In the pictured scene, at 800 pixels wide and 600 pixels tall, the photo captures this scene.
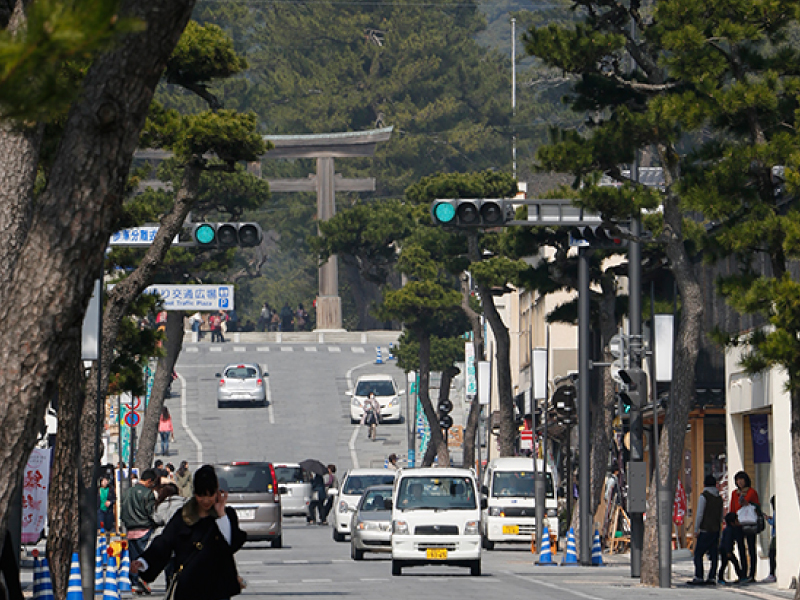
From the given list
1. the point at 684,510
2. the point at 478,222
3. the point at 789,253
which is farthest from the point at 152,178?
the point at 789,253

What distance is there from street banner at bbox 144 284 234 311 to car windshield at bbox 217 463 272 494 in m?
6.31

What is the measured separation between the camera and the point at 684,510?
34188 mm

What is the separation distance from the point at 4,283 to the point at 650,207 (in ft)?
48.0

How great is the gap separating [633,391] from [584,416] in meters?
7.05

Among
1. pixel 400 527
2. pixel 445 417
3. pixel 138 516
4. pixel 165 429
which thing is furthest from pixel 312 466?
pixel 138 516

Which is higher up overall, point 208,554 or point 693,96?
point 693,96

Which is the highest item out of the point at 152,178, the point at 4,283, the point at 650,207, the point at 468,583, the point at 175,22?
the point at 152,178

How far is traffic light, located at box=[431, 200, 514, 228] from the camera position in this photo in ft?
80.5

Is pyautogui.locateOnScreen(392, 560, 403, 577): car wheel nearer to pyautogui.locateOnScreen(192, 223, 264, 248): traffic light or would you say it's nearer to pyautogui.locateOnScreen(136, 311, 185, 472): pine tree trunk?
pyautogui.locateOnScreen(192, 223, 264, 248): traffic light

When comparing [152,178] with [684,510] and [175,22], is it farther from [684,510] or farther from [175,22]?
[175,22]

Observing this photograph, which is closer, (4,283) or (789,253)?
(4,283)

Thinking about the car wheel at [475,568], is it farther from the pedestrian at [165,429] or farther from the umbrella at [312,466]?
the pedestrian at [165,429]

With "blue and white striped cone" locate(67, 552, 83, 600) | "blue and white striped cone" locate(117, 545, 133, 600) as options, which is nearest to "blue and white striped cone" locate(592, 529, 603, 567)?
"blue and white striped cone" locate(117, 545, 133, 600)

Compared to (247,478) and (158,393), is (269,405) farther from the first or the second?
(247,478)
